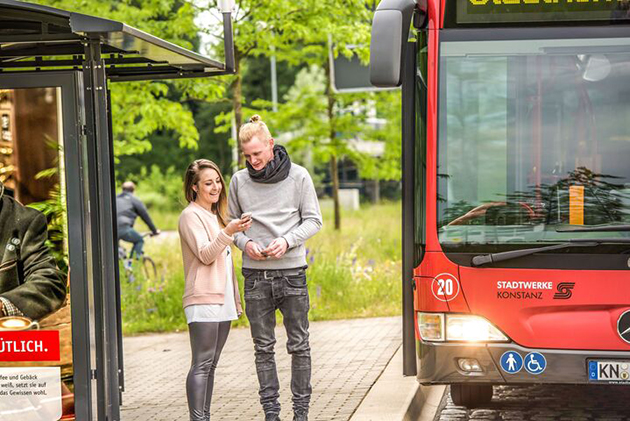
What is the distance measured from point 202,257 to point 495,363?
1798mm

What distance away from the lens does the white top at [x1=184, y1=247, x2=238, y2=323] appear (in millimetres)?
6234

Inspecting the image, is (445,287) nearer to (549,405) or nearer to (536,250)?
(536,250)

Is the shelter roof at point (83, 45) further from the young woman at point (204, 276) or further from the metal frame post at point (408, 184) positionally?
the metal frame post at point (408, 184)

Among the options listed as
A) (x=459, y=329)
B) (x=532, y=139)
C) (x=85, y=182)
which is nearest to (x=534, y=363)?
(x=459, y=329)

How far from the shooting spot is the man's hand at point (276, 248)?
625 centimetres

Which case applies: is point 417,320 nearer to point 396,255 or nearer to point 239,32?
point 239,32

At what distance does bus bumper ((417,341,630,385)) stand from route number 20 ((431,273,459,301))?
28 centimetres

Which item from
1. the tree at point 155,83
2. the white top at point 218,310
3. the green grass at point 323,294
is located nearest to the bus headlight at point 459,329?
the white top at point 218,310

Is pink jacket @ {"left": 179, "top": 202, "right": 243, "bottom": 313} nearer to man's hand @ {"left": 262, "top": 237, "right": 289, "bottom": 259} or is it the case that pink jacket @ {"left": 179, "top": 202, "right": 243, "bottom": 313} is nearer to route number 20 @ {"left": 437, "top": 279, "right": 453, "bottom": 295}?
man's hand @ {"left": 262, "top": 237, "right": 289, "bottom": 259}

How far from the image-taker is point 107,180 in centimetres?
582

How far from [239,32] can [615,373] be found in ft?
28.1

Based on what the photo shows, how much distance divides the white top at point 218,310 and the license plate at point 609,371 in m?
2.09

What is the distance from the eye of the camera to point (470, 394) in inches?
299

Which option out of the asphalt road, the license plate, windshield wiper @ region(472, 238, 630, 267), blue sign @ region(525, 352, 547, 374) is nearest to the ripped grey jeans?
windshield wiper @ region(472, 238, 630, 267)
